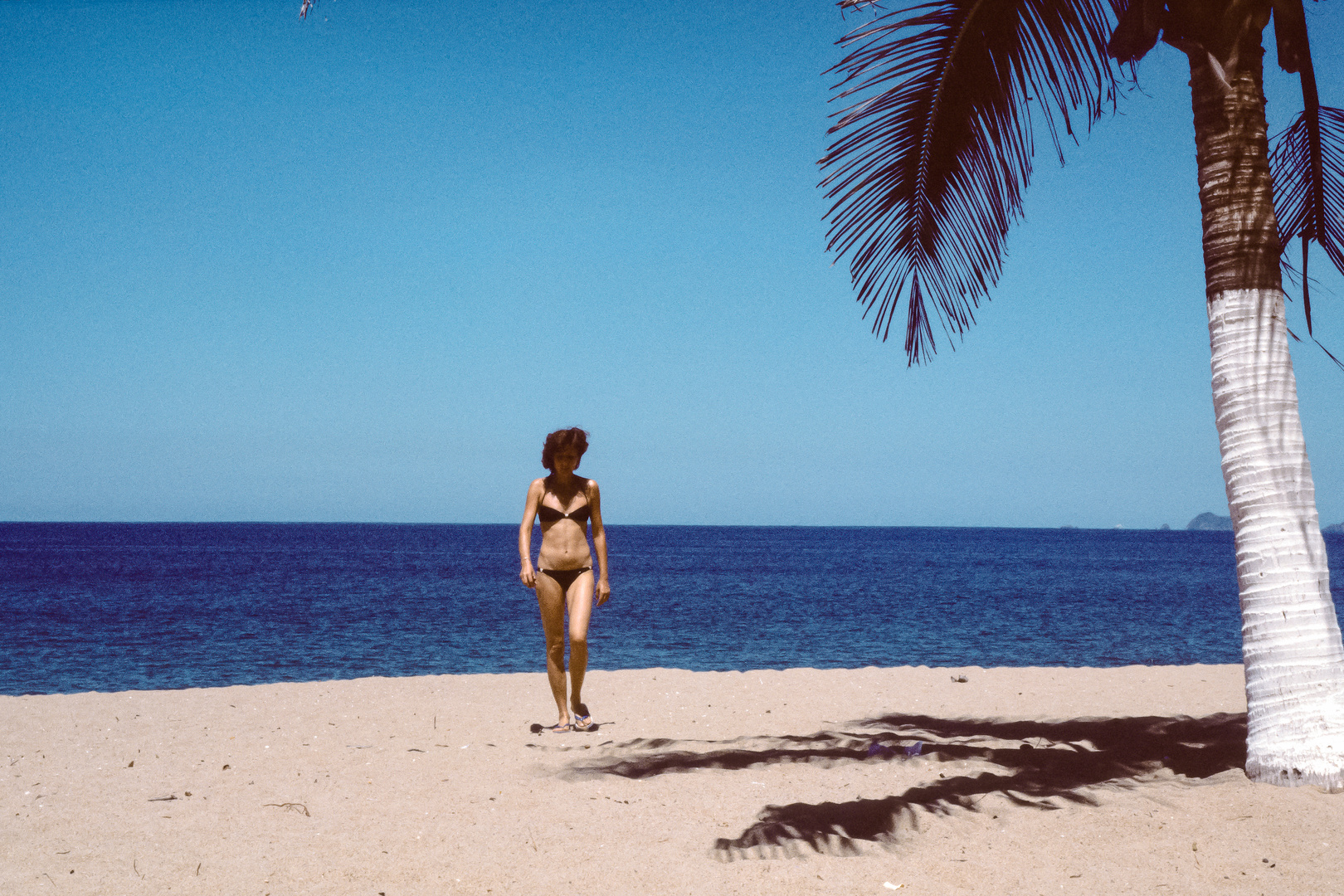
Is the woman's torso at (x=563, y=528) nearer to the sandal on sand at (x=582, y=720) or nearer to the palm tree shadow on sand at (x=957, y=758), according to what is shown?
the sandal on sand at (x=582, y=720)

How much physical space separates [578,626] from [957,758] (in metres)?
2.45

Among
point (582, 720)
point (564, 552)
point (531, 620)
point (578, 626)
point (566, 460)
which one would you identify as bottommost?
point (531, 620)

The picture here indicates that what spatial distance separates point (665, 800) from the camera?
4.45m

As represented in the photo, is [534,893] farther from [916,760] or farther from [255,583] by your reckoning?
[255,583]

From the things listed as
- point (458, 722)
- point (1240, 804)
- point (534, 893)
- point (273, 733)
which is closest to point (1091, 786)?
point (1240, 804)

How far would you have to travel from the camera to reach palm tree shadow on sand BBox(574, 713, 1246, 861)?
12.7 feet

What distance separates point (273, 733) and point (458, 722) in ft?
4.18

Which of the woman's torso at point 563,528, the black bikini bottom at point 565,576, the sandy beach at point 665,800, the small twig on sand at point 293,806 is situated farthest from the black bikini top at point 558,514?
the small twig on sand at point 293,806

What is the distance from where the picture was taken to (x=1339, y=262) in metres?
5.67

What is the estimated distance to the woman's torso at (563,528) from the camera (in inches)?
237

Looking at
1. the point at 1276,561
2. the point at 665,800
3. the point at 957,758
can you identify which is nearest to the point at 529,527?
the point at 665,800

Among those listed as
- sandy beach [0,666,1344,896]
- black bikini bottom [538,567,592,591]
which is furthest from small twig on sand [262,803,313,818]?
black bikini bottom [538,567,592,591]

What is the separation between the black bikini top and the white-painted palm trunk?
3733 mm

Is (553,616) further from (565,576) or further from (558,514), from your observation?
(558,514)
